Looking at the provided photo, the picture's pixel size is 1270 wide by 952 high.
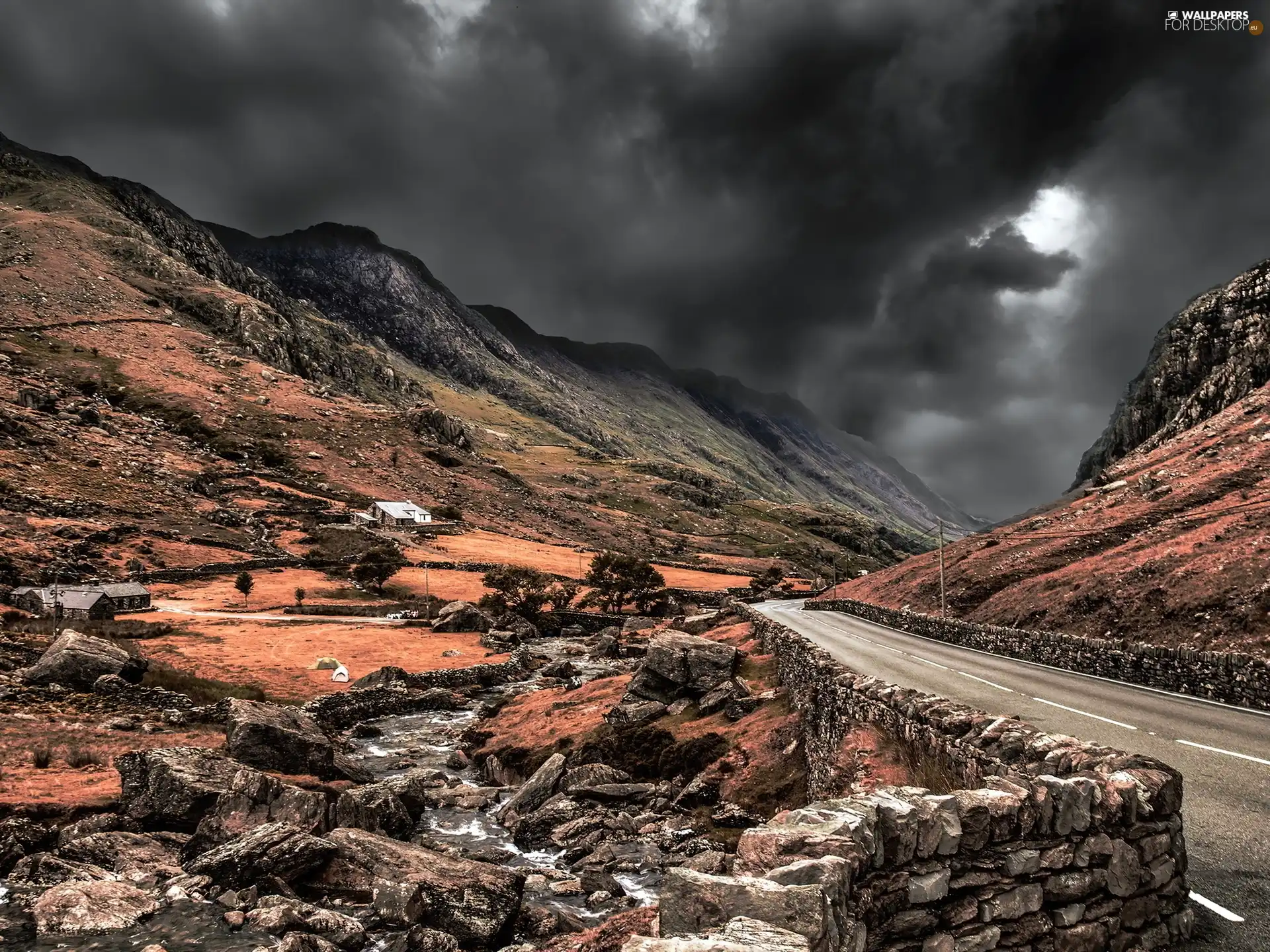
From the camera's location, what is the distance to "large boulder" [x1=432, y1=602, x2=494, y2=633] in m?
71.9

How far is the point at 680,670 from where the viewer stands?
114ft

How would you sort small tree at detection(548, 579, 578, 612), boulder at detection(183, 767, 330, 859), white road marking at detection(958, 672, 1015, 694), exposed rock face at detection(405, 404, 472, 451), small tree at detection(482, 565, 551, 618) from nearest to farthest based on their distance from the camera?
boulder at detection(183, 767, 330, 859) < white road marking at detection(958, 672, 1015, 694) < small tree at detection(482, 565, 551, 618) < small tree at detection(548, 579, 578, 612) < exposed rock face at detection(405, 404, 472, 451)

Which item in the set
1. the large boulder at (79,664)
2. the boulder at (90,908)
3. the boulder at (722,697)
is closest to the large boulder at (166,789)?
the boulder at (90,908)

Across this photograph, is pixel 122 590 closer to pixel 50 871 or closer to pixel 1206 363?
pixel 50 871

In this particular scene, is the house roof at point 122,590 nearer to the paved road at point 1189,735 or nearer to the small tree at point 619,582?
the small tree at point 619,582

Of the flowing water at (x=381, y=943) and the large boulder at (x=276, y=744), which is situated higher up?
the large boulder at (x=276, y=744)

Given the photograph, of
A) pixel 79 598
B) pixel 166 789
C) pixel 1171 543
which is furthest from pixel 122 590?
pixel 1171 543

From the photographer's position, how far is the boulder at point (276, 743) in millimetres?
27094

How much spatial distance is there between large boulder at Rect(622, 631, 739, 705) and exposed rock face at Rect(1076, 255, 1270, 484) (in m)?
94.1

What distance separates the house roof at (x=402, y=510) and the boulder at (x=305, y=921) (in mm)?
118759

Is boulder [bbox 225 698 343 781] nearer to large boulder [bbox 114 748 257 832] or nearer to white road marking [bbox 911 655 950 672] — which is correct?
large boulder [bbox 114 748 257 832]

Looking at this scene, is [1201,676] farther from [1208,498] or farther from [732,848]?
[1208,498]

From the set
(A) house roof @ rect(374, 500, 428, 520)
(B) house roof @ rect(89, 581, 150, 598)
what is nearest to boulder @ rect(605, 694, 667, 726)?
(B) house roof @ rect(89, 581, 150, 598)

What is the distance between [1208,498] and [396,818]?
6240 centimetres
